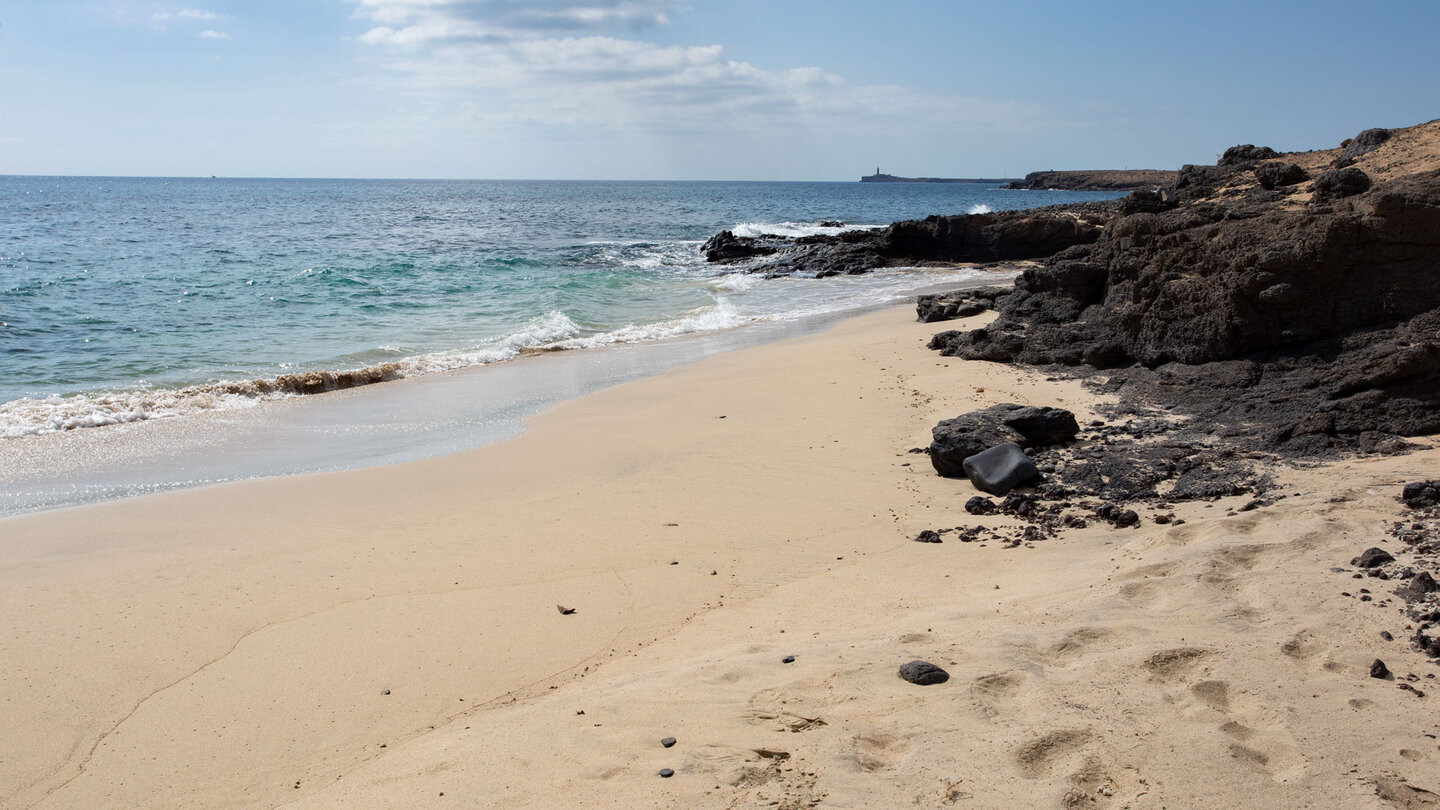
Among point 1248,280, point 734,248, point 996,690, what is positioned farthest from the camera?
point 734,248

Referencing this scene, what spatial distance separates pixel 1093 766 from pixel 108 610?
4721 millimetres

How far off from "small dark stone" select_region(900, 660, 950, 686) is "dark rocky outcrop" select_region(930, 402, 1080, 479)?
2.77 m

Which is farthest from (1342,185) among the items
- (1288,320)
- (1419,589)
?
(1419,589)

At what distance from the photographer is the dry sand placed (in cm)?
262

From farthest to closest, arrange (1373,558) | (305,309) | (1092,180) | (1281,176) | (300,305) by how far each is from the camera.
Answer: (1092,180)
(300,305)
(305,309)
(1281,176)
(1373,558)

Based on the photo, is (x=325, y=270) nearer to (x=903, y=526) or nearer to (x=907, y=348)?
(x=907, y=348)

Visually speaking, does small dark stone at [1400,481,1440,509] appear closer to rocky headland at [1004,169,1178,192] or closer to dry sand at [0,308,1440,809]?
dry sand at [0,308,1440,809]

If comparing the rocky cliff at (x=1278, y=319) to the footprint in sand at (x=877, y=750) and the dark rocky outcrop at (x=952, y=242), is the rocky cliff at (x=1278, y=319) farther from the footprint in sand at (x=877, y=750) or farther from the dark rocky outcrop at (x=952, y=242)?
the dark rocky outcrop at (x=952, y=242)

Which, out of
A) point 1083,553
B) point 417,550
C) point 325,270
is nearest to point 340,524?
point 417,550

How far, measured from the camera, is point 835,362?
409 inches

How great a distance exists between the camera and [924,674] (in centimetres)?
311

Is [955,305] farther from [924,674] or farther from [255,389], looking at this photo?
[924,674]

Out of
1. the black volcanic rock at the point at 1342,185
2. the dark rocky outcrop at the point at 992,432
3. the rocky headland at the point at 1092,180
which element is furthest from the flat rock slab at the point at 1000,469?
the rocky headland at the point at 1092,180

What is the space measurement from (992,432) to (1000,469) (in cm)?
53
